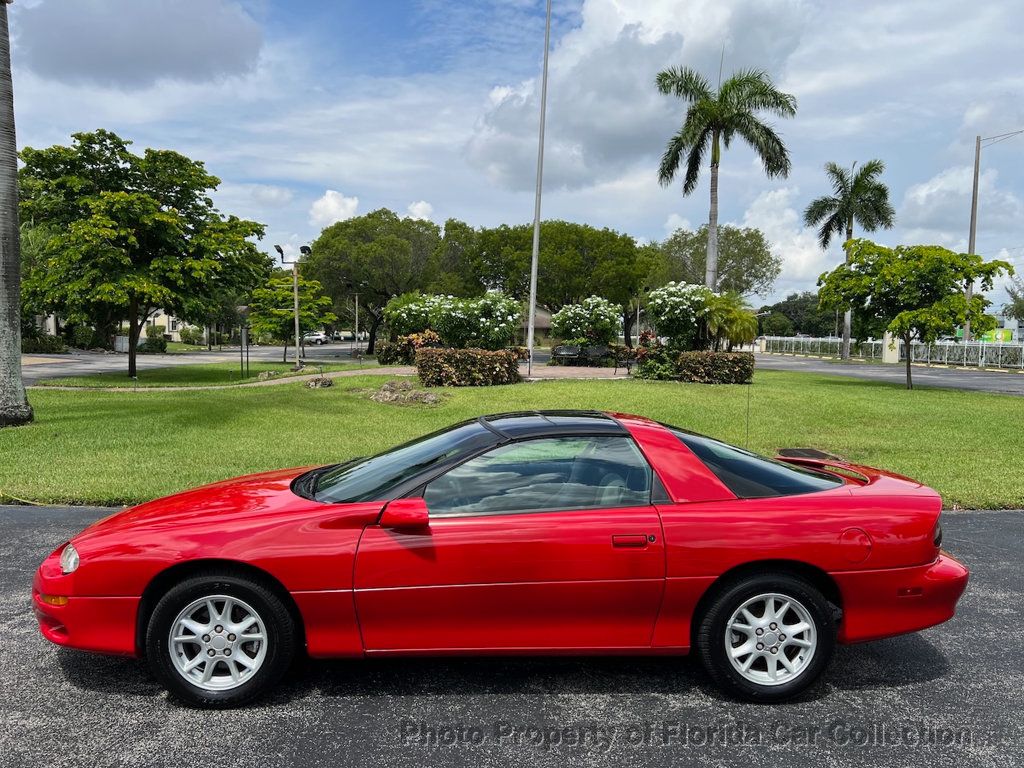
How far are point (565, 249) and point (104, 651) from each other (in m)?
49.4

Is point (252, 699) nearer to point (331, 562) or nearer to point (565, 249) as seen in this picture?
point (331, 562)

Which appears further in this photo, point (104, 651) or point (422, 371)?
point (422, 371)

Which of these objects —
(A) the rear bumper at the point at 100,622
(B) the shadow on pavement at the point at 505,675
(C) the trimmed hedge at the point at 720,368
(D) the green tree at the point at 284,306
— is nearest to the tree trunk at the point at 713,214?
(C) the trimmed hedge at the point at 720,368

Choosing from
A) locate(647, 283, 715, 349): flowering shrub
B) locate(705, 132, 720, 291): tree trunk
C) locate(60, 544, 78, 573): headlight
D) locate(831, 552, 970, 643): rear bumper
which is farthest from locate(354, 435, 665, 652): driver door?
locate(705, 132, 720, 291): tree trunk

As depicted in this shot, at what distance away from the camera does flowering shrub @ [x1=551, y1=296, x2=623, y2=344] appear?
3403 cm

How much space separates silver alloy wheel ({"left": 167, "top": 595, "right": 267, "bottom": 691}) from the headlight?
0.55 metres

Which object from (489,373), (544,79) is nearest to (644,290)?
(544,79)

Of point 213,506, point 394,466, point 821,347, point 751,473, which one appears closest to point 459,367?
point 394,466

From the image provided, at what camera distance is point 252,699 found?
320 centimetres

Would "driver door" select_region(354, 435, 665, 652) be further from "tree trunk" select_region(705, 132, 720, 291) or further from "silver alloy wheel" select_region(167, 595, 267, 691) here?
"tree trunk" select_region(705, 132, 720, 291)

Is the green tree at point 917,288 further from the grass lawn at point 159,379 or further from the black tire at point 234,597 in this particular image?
the black tire at point 234,597

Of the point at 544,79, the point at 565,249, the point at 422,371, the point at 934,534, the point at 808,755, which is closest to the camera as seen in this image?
the point at 808,755

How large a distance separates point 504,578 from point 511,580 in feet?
0.11

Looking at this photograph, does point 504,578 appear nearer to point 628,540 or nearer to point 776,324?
point 628,540
